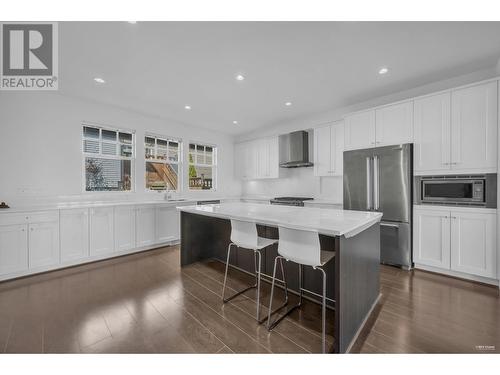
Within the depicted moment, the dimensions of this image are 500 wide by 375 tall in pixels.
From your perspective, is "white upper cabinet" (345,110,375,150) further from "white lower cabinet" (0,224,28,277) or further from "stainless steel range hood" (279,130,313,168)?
"white lower cabinet" (0,224,28,277)

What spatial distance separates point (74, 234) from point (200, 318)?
8.53 ft

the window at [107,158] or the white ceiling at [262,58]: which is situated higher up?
the white ceiling at [262,58]

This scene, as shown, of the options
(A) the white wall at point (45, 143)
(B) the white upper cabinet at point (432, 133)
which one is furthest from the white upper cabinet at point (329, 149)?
(A) the white wall at point (45, 143)

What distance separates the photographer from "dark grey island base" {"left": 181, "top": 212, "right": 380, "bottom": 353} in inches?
58.6

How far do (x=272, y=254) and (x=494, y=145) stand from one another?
9.76 feet

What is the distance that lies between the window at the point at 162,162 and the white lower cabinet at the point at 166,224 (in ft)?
2.58

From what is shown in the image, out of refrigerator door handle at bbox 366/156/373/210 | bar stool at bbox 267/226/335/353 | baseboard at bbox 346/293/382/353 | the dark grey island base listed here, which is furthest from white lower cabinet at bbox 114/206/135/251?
refrigerator door handle at bbox 366/156/373/210

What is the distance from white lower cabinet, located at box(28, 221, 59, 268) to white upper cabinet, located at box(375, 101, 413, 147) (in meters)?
5.08

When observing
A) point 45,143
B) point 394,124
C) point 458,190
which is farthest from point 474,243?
point 45,143

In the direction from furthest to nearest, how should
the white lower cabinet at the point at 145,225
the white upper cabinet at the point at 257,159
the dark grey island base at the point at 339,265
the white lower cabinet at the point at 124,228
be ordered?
the white upper cabinet at the point at 257,159
the white lower cabinet at the point at 145,225
the white lower cabinet at the point at 124,228
the dark grey island base at the point at 339,265

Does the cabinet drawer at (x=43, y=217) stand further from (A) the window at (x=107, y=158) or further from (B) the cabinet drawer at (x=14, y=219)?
(A) the window at (x=107, y=158)

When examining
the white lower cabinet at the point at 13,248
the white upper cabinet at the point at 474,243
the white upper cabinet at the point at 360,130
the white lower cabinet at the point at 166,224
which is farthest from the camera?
the white lower cabinet at the point at 166,224

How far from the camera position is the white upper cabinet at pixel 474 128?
2.57 m

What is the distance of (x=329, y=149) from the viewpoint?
4.41 metres
